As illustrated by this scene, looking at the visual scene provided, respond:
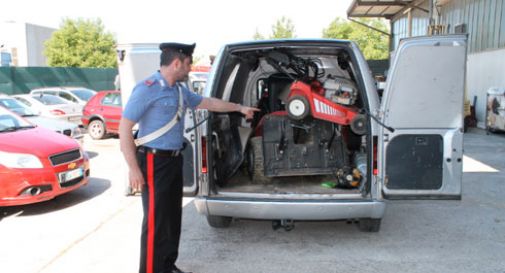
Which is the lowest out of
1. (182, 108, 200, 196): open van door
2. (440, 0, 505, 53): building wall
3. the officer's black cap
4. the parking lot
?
the parking lot

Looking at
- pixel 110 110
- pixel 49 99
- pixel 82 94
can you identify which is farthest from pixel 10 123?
pixel 82 94

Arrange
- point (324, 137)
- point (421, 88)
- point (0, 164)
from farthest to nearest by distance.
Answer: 1. point (0, 164)
2. point (324, 137)
3. point (421, 88)

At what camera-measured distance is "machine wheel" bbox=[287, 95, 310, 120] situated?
15.4ft

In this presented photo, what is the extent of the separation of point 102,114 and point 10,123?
6.77 meters

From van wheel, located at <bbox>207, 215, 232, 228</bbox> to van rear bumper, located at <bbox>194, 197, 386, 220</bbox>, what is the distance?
759 mm

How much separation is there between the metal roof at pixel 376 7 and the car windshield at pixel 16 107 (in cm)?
1526

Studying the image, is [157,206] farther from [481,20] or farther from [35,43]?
[35,43]

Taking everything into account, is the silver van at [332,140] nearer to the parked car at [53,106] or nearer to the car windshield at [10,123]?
the car windshield at [10,123]

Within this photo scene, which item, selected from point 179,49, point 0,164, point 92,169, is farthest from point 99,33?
point 179,49

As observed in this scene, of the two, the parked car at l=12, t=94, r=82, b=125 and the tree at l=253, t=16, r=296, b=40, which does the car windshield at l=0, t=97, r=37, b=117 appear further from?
the tree at l=253, t=16, r=296, b=40

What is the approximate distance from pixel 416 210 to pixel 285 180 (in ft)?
6.50

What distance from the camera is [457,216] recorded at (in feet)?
19.0

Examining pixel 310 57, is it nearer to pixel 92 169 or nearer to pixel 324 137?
pixel 324 137

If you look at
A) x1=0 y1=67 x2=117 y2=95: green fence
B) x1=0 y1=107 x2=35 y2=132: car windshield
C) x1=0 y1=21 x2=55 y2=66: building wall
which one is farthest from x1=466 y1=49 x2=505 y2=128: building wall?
x1=0 y1=21 x2=55 y2=66: building wall
